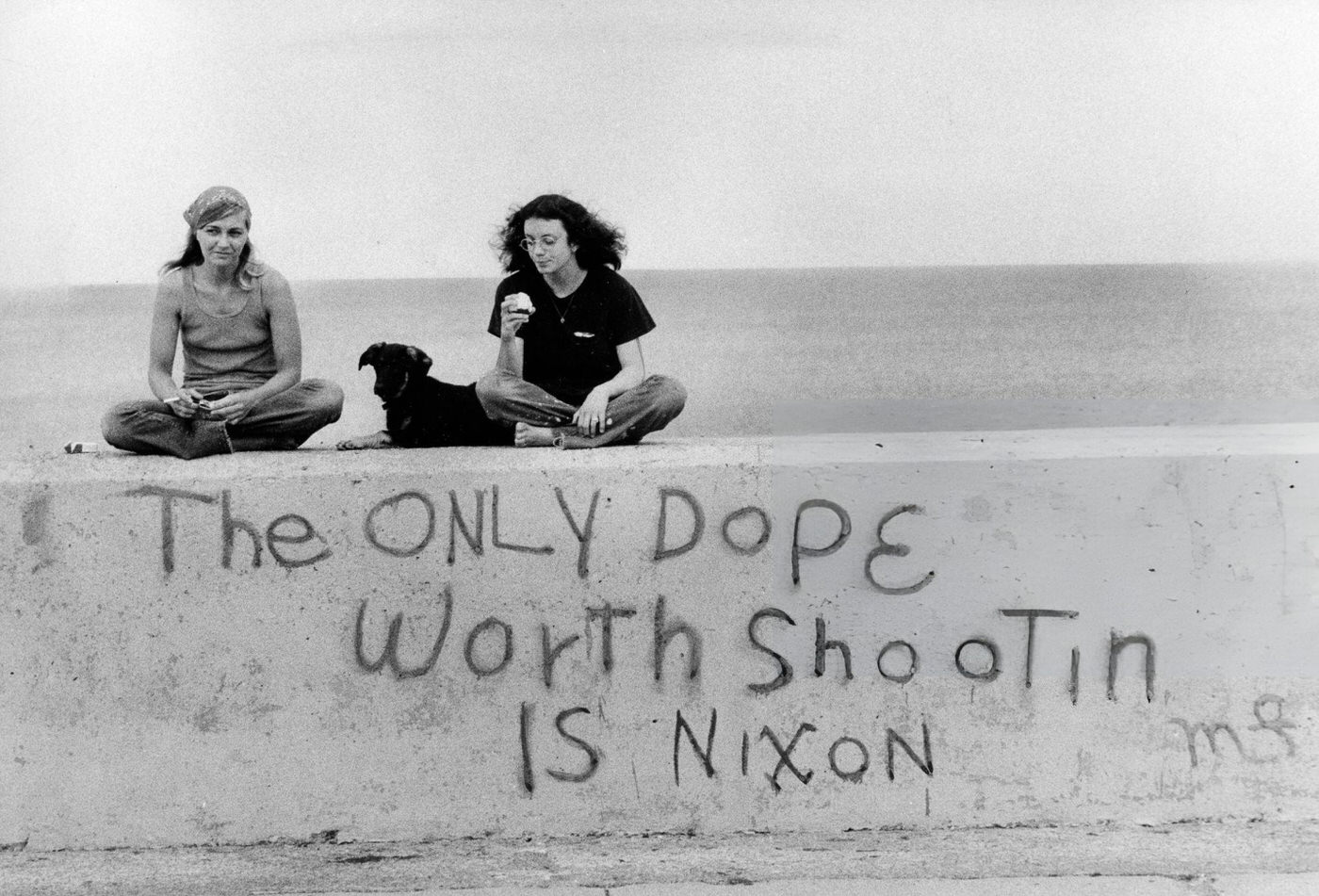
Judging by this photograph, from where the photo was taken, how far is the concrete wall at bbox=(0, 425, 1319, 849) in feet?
12.5

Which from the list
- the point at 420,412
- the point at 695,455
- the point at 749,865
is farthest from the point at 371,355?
the point at 749,865

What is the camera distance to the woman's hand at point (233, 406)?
3.96m

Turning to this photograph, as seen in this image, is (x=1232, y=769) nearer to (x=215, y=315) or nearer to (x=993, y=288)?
(x=993, y=288)

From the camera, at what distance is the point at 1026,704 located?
3908 mm

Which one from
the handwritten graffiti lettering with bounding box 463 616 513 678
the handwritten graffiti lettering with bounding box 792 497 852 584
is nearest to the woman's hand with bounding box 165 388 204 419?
the handwritten graffiti lettering with bounding box 463 616 513 678

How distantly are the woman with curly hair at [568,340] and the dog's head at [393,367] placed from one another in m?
0.21

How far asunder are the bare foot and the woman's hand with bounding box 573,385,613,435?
92mm

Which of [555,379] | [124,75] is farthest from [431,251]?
[124,75]

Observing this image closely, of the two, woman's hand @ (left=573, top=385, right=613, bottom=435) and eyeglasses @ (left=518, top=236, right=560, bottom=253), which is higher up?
eyeglasses @ (left=518, top=236, right=560, bottom=253)

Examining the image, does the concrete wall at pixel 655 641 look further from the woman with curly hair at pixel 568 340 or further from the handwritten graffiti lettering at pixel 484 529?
the woman with curly hair at pixel 568 340

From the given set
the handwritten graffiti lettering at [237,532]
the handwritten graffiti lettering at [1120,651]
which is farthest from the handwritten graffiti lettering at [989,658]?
the handwritten graffiti lettering at [237,532]

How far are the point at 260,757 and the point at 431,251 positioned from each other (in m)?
1.67

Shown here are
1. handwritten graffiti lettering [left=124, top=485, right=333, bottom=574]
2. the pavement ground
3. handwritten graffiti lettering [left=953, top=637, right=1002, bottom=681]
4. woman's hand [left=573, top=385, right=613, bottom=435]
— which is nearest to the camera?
the pavement ground

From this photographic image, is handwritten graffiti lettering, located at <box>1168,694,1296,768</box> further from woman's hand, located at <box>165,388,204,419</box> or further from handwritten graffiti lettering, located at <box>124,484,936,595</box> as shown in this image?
woman's hand, located at <box>165,388,204,419</box>
